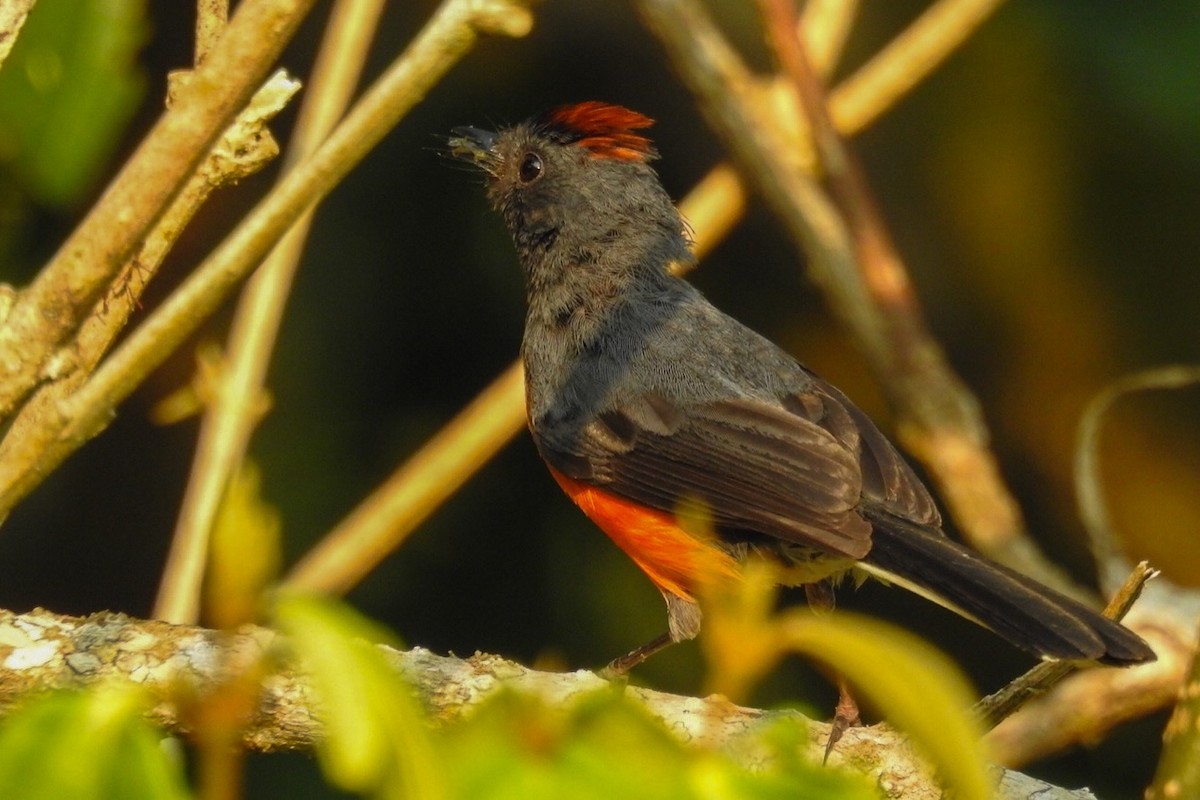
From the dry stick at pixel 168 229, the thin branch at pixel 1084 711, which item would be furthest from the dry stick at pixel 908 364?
the dry stick at pixel 168 229

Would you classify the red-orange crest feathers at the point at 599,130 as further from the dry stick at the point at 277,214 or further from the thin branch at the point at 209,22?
the dry stick at the point at 277,214

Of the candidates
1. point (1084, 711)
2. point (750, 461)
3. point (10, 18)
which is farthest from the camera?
point (1084, 711)

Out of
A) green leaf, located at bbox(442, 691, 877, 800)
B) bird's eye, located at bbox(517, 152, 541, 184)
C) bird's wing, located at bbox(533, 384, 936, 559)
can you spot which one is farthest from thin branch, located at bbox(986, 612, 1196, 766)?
green leaf, located at bbox(442, 691, 877, 800)

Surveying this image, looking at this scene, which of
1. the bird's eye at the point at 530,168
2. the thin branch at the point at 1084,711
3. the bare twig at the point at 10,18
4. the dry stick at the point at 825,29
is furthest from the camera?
the dry stick at the point at 825,29

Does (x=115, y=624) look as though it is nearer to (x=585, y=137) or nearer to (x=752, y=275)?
(x=585, y=137)

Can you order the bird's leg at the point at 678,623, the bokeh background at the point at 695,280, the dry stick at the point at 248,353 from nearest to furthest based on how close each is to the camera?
the dry stick at the point at 248,353 → the bird's leg at the point at 678,623 → the bokeh background at the point at 695,280

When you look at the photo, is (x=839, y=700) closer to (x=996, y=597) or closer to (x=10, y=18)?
(x=996, y=597)

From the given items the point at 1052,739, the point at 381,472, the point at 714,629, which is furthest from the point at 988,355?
the point at 714,629

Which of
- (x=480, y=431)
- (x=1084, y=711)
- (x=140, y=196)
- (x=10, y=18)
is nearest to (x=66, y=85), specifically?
(x=10, y=18)
